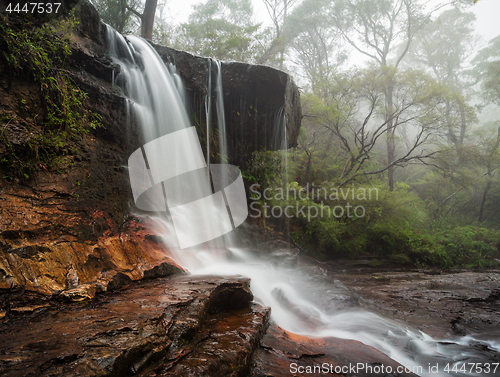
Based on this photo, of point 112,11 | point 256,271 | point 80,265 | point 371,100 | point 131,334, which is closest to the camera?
point 131,334

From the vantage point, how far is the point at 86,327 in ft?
7.45

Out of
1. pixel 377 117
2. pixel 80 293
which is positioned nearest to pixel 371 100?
pixel 377 117

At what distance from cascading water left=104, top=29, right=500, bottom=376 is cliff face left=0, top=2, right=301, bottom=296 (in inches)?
20.1

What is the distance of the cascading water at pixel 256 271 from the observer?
4219mm

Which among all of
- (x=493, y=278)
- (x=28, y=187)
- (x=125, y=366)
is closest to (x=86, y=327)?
(x=125, y=366)

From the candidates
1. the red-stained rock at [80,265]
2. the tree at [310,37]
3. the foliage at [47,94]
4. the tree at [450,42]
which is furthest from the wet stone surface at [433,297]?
the tree at [450,42]

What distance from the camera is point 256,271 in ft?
20.7

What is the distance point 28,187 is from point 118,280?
5.87ft

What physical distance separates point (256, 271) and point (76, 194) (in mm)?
4021

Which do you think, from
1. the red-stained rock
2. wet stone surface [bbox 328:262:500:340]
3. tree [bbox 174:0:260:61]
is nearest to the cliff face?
the red-stained rock

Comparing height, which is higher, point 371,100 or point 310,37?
point 310,37

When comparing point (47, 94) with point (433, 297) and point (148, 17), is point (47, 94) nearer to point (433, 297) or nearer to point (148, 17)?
point (148, 17)

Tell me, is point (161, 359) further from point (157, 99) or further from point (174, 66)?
point (174, 66)

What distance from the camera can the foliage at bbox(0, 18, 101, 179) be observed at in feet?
12.4
